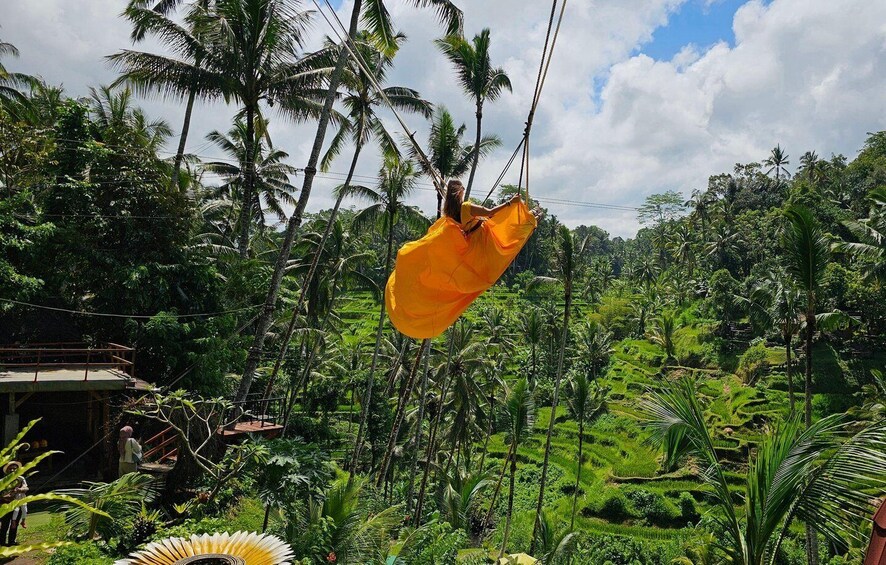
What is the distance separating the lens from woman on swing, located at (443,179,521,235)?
3342 millimetres

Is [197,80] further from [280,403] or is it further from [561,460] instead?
[561,460]

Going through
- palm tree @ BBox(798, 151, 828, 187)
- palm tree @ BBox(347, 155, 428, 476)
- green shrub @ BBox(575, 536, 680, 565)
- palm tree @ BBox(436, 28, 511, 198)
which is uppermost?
palm tree @ BBox(798, 151, 828, 187)

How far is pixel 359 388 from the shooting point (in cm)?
2841

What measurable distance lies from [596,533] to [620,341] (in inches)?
989

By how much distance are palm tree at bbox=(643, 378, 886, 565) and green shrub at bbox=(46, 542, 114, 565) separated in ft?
18.1

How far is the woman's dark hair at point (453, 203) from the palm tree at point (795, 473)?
236 centimetres

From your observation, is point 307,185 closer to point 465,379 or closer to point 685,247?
point 465,379

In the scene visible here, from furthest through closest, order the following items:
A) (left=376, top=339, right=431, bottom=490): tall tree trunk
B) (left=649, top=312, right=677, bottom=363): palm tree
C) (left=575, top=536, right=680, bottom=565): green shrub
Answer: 1. (left=649, top=312, right=677, bottom=363): palm tree
2. (left=575, top=536, right=680, bottom=565): green shrub
3. (left=376, top=339, right=431, bottom=490): tall tree trunk

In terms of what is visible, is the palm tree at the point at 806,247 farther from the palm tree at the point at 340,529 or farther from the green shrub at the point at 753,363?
the green shrub at the point at 753,363

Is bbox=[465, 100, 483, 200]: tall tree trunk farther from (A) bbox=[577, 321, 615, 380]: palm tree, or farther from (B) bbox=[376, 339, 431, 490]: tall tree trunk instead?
(A) bbox=[577, 321, 615, 380]: palm tree

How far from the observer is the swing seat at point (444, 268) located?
10.7 ft

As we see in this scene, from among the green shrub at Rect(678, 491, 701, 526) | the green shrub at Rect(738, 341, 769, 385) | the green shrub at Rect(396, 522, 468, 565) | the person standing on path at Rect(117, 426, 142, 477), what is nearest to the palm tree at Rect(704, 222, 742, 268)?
the green shrub at Rect(738, 341, 769, 385)

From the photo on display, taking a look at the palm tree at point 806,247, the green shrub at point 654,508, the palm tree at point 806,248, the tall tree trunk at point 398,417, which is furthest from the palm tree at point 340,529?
the green shrub at point 654,508

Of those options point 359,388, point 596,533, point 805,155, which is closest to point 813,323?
point 596,533
